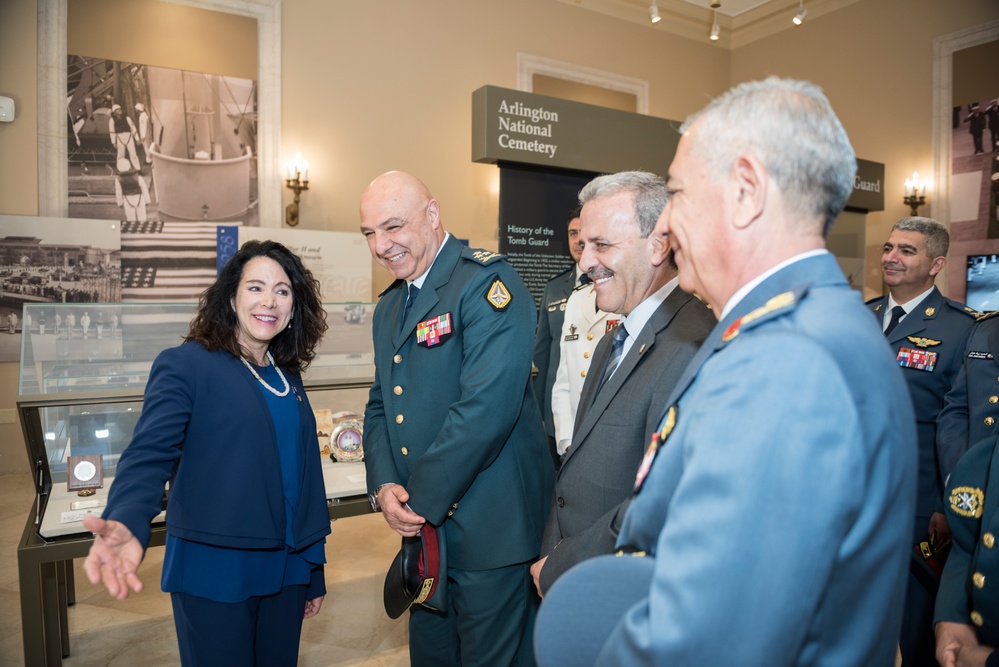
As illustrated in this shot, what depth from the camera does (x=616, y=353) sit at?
1.75 m

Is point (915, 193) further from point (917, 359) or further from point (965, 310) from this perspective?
point (917, 359)

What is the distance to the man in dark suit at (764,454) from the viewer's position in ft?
2.23

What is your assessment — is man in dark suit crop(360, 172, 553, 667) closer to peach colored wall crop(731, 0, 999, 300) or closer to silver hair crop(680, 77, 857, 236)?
silver hair crop(680, 77, 857, 236)

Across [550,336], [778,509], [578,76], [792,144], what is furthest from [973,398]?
[578,76]

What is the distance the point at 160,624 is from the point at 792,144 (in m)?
3.62

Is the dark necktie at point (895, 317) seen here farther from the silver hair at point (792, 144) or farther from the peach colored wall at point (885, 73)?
the peach colored wall at point (885, 73)

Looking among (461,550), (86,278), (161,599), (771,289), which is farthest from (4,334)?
(771,289)

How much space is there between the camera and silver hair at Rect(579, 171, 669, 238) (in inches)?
68.5

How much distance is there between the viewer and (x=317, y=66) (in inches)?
272

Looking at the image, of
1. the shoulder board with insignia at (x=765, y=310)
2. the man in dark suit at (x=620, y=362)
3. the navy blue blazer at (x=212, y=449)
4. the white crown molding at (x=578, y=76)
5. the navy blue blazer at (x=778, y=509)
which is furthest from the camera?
the white crown molding at (x=578, y=76)

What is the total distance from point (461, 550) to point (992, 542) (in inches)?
52.2

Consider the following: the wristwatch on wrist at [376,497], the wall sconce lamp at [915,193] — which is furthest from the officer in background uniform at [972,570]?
the wall sconce lamp at [915,193]

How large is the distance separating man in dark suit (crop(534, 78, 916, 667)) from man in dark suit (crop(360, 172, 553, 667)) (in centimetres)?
99

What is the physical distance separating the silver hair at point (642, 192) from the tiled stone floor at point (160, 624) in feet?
7.67
